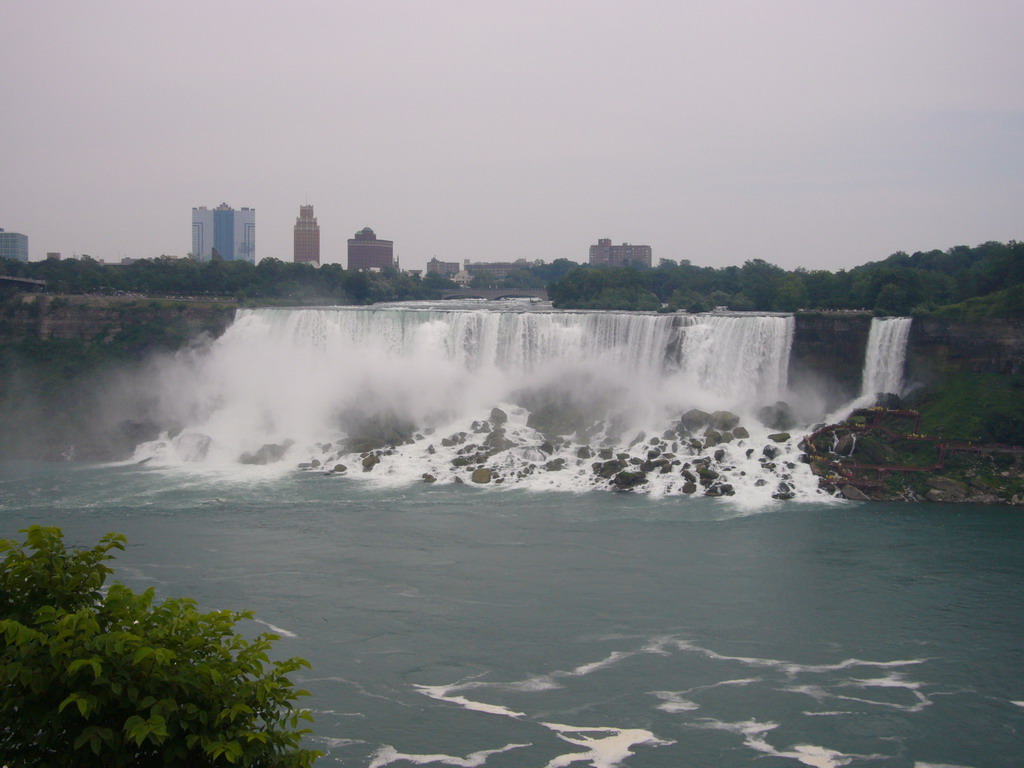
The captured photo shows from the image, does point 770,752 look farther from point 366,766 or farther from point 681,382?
point 681,382

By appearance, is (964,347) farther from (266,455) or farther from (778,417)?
(266,455)

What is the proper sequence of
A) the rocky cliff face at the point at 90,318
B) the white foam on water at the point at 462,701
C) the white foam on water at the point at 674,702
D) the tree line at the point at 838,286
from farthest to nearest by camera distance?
1. the rocky cliff face at the point at 90,318
2. the tree line at the point at 838,286
3. the white foam on water at the point at 674,702
4. the white foam on water at the point at 462,701

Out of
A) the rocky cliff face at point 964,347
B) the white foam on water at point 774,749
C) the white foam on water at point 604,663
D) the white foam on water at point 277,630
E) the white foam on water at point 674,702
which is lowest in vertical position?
the white foam on water at point 277,630

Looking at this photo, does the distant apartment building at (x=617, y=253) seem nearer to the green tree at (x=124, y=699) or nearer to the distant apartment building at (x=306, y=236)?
the distant apartment building at (x=306, y=236)

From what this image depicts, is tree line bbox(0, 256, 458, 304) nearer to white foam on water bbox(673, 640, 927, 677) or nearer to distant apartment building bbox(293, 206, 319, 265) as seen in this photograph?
white foam on water bbox(673, 640, 927, 677)

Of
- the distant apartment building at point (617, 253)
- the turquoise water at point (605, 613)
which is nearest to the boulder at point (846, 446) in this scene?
the turquoise water at point (605, 613)
